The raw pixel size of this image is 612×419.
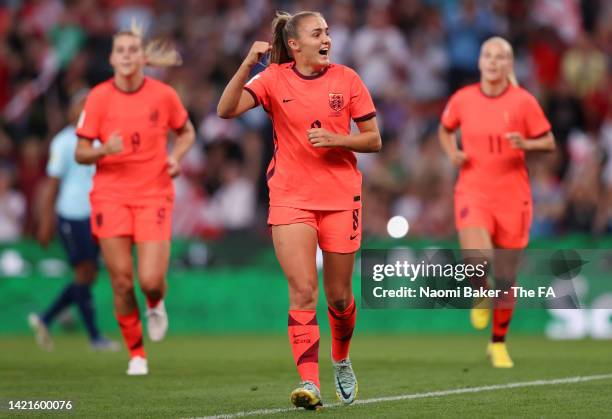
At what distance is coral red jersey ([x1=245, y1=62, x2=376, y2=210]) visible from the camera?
28.9ft

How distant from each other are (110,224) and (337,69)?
3.25m

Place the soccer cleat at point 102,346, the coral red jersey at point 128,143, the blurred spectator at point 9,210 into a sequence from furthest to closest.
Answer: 1. the blurred spectator at point 9,210
2. the soccer cleat at point 102,346
3. the coral red jersey at point 128,143

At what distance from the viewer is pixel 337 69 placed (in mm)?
8938

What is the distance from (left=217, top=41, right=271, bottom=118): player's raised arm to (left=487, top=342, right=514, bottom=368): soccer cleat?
446 cm

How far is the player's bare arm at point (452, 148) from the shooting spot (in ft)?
40.8

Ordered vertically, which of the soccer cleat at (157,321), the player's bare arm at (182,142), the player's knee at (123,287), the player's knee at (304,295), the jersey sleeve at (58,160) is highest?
the player's bare arm at (182,142)

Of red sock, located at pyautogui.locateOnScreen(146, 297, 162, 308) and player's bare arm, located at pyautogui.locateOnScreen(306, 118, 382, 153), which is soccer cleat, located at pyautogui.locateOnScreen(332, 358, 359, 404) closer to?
player's bare arm, located at pyautogui.locateOnScreen(306, 118, 382, 153)

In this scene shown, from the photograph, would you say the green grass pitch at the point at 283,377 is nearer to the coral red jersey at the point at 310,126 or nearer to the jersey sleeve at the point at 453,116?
the coral red jersey at the point at 310,126

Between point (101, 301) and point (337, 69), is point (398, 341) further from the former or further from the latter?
point (337, 69)

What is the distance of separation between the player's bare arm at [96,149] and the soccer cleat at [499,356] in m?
3.86

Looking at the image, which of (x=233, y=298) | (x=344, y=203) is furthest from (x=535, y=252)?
(x=344, y=203)

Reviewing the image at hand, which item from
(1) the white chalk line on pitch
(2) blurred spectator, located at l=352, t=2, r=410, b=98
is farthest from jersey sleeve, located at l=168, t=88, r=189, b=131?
(2) blurred spectator, located at l=352, t=2, r=410, b=98

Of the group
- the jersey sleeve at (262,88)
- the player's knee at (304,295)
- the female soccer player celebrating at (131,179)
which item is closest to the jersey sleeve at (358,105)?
the jersey sleeve at (262,88)

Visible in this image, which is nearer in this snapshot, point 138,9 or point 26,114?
point 26,114
